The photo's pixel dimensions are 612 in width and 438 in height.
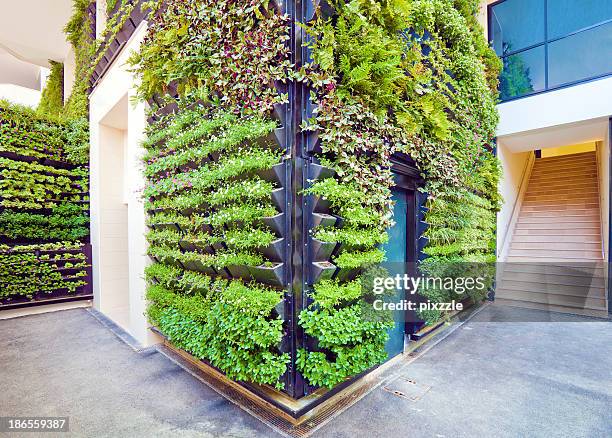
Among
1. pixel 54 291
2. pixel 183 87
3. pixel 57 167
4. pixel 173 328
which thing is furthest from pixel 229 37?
pixel 54 291

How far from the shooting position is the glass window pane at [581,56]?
532cm

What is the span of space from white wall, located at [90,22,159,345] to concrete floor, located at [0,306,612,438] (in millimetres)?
677

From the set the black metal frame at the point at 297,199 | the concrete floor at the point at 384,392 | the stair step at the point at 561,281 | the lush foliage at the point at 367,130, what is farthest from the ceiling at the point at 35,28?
the stair step at the point at 561,281

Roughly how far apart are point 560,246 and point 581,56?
3.77 meters

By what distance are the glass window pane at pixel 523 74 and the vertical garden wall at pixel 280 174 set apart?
14.0ft

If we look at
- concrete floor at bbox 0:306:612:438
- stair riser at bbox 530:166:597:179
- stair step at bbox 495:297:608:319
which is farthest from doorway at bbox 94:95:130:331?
stair riser at bbox 530:166:597:179

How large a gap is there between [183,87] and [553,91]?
6362 mm

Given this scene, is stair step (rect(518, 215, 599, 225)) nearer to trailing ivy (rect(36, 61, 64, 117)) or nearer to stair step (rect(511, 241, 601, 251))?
stair step (rect(511, 241, 601, 251))

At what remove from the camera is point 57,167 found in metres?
5.59

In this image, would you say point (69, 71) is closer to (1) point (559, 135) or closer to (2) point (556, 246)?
(1) point (559, 135)

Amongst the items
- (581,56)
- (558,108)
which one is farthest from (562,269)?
(581,56)

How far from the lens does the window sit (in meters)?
5.50

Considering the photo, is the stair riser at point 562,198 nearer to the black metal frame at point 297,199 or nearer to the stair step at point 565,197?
the stair step at point 565,197

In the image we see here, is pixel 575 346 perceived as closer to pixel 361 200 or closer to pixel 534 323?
pixel 534 323
